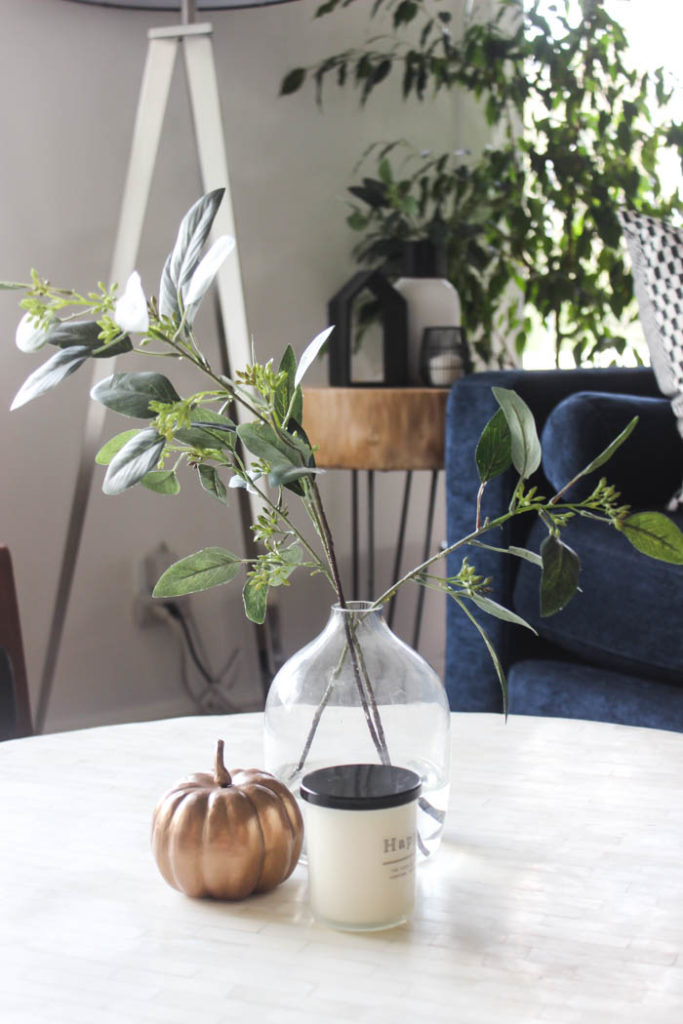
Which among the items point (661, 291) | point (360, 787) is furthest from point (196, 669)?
point (360, 787)

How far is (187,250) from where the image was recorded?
1.99 feet

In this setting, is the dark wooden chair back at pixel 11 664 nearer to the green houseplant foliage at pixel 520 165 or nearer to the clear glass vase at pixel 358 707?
the clear glass vase at pixel 358 707

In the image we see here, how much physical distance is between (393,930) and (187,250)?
0.37 meters

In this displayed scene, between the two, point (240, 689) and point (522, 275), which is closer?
point (240, 689)

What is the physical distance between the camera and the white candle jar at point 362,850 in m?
0.60

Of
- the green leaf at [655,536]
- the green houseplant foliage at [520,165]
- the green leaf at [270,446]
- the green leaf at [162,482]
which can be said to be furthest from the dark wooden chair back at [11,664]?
the green houseplant foliage at [520,165]

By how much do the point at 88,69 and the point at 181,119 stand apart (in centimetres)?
21

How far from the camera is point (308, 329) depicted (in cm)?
258

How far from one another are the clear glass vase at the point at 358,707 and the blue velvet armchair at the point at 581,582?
899 millimetres

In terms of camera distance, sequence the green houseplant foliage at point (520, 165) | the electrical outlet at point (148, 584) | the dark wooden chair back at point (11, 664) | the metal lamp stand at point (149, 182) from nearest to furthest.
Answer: the dark wooden chair back at point (11, 664)
the metal lamp stand at point (149, 182)
the electrical outlet at point (148, 584)
the green houseplant foliage at point (520, 165)

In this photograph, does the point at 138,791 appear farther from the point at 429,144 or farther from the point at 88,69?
the point at 429,144

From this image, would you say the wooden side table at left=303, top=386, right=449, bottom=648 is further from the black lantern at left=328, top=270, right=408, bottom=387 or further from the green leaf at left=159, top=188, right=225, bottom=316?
the green leaf at left=159, top=188, right=225, bottom=316

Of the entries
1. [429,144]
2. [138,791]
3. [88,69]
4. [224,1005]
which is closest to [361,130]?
[429,144]

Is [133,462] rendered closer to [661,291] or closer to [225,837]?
[225,837]
